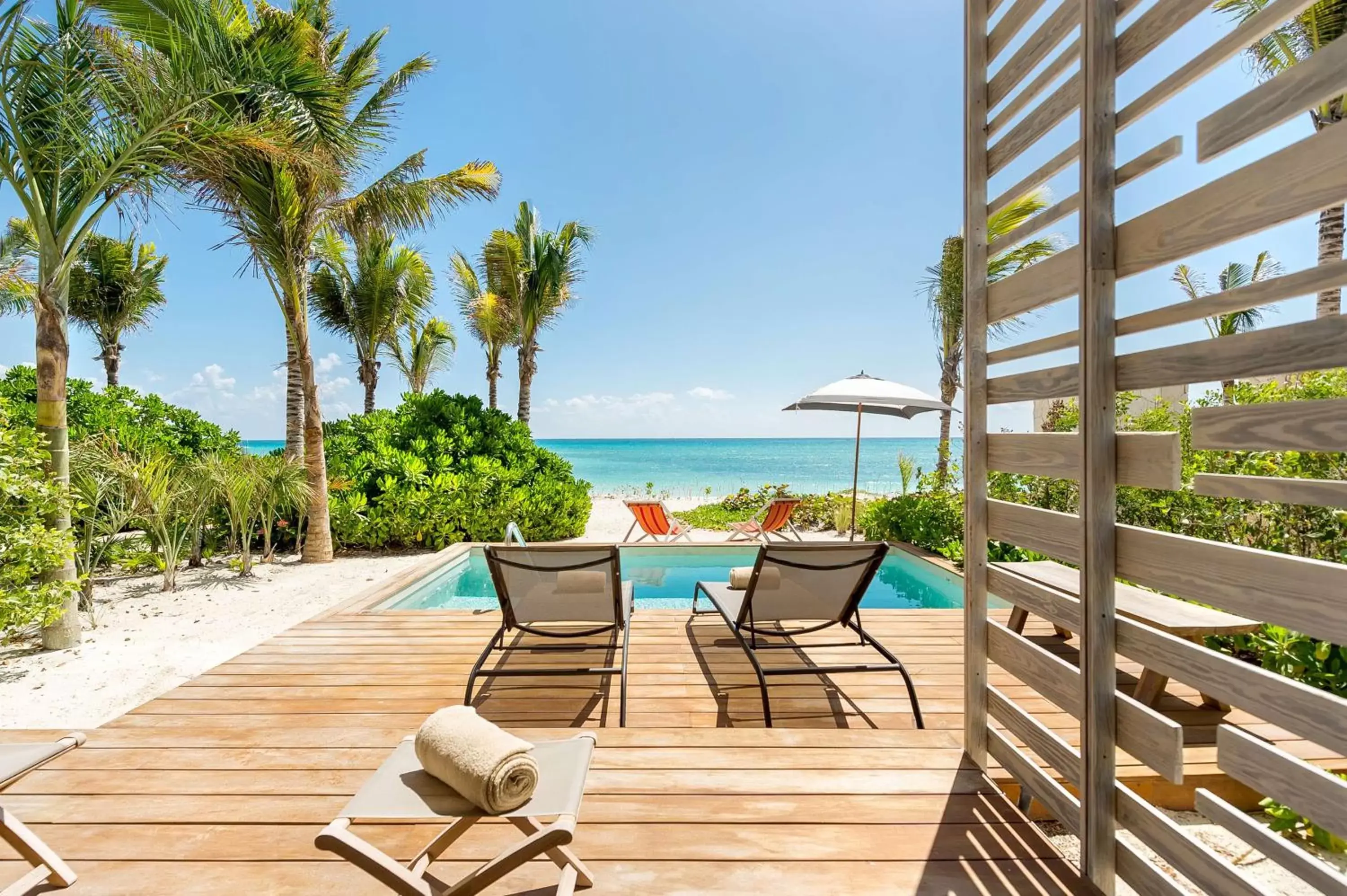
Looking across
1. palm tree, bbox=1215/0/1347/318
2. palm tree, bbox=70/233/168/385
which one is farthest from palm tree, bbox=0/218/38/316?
palm tree, bbox=1215/0/1347/318

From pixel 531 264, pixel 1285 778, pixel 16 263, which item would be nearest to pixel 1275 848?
pixel 1285 778

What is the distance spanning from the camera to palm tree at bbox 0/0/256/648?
3990mm

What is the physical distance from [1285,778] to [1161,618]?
72.4 inches

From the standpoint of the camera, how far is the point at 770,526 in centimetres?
901

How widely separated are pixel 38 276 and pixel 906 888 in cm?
635

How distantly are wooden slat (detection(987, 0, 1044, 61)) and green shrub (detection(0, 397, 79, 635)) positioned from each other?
5.92 meters

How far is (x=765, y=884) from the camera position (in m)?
1.55

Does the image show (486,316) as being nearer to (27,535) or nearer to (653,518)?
(653,518)

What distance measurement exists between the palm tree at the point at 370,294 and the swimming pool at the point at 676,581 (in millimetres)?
7440

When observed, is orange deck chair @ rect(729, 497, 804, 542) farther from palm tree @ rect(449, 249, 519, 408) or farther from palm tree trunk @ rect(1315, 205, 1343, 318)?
palm tree trunk @ rect(1315, 205, 1343, 318)

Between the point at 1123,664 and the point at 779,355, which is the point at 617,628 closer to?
the point at 1123,664

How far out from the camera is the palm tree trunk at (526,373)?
11.9 meters

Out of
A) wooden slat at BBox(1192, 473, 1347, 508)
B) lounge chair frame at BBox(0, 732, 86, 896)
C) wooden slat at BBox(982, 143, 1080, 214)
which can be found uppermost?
wooden slat at BBox(982, 143, 1080, 214)

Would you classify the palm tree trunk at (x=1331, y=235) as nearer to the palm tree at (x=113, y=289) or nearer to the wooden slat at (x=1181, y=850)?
the wooden slat at (x=1181, y=850)
